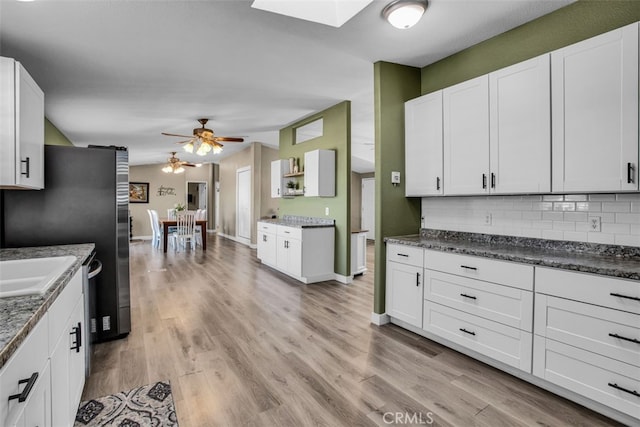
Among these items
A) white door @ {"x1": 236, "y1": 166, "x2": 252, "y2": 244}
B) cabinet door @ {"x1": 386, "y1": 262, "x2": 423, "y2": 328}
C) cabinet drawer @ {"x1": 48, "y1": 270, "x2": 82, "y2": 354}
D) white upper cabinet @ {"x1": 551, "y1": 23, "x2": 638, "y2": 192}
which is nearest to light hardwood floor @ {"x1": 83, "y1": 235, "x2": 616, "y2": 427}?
cabinet door @ {"x1": 386, "y1": 262, "x2": 423, "y2": 328}

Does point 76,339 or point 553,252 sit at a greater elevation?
point 553,252

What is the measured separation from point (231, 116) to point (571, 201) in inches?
180

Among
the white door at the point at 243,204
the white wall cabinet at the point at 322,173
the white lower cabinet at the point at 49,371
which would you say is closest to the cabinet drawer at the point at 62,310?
the white lower cabinet at the point at 49,371

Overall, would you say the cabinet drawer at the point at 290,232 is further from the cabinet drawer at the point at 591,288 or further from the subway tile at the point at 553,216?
the cabinet drawer at the point at 591,288

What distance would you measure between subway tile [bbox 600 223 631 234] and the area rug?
2.96 meters

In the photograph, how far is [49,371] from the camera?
122 cm

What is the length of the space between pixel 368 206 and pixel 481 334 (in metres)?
8.16

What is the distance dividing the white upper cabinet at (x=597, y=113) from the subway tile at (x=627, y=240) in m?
0.38

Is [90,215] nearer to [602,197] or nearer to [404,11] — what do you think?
[404,11]

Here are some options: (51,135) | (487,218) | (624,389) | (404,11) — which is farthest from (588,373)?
(51,135)

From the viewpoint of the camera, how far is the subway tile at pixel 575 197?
90.6 inches

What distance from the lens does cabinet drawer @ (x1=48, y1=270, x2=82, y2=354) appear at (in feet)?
4.19

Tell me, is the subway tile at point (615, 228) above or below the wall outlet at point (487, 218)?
below

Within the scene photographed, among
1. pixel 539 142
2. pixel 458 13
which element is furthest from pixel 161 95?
pixel 539 142
